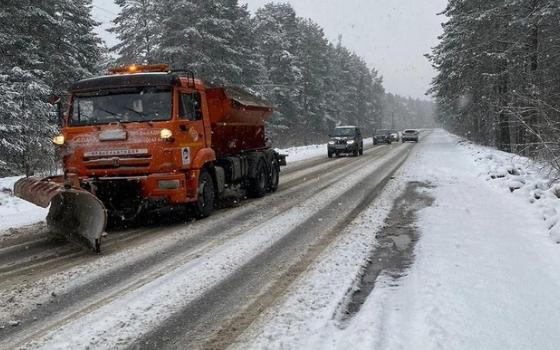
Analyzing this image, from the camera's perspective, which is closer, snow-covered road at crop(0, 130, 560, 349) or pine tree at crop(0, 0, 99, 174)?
snow-covered road at crop(0, 130, 560, 349)

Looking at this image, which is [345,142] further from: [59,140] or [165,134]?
[59,140]

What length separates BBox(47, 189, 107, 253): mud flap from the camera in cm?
741

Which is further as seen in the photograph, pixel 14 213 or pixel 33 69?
pixel 33 69

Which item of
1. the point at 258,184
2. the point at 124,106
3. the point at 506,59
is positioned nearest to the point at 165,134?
the point at 124,106

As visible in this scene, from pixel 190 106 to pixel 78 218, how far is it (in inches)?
119

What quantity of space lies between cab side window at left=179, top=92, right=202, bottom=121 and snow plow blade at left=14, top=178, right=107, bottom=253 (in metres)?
2.41

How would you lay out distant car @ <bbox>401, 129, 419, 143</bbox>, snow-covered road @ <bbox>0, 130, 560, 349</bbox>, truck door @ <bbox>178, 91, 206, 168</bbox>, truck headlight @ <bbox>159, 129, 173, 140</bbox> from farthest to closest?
distant car @ <bbox>401, 129, 419, 143</bbox> < truck door @ <bbox>178, 91, 206, 168</bbox> < truck headlight @ <bbox>159, 129, 173, 140</bbox> < snow-covered road @ <bbox>0, 130, 560, 349</bbox>

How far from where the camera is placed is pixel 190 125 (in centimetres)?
954

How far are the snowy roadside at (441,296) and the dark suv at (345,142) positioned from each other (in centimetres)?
2299

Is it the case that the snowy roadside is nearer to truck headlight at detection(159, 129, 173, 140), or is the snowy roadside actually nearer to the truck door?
the truck door

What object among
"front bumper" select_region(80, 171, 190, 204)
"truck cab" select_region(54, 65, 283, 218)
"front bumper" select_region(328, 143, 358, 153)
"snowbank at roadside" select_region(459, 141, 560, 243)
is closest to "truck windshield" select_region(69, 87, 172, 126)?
"truck cab" select_region(54, 65, 283, 218)

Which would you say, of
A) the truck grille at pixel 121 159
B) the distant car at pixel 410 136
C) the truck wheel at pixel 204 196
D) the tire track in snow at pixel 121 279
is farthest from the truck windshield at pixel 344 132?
the distant car at pixel 410 136

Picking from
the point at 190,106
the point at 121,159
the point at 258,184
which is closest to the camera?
the point at 121,159

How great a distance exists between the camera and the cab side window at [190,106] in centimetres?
938
